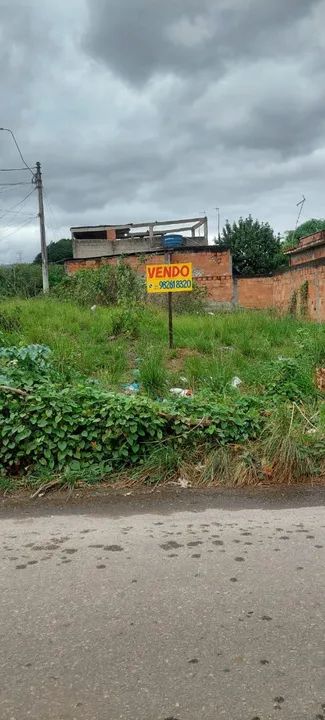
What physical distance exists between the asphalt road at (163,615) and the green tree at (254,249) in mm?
27814

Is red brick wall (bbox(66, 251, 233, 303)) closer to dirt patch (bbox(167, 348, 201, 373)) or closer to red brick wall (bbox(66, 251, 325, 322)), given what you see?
red brick wall (bbox(66, 251, 325, 322))

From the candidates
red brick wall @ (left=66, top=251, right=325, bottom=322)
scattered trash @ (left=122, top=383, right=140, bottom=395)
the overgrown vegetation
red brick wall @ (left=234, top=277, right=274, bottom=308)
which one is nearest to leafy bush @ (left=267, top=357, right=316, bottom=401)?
the overgrown vegetation

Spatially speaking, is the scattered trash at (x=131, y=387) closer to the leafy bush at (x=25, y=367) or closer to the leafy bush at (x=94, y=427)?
the leafy bush at (x=25, y=367)

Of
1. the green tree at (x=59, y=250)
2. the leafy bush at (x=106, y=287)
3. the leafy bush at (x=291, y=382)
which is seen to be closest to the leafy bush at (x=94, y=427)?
the leafy bush at (x=291, y=382)

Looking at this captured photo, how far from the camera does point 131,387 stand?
6.32 metres

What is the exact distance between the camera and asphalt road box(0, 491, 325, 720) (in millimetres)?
2070

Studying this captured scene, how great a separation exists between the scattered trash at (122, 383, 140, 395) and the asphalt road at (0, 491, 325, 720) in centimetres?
235

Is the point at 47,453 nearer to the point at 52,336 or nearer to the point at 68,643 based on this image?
the point at 68,643

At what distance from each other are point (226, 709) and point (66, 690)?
2.02ft

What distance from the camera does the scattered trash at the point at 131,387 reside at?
20.3 feet

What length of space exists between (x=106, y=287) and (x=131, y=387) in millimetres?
7442

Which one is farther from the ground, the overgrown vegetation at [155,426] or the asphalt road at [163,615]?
the overgrown vegetation at [155,426]

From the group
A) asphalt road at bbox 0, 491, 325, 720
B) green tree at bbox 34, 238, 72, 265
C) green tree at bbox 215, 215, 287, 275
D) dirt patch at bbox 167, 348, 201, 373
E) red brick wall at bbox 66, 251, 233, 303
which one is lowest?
asphalt road at bbox 0, 491, 325, 720

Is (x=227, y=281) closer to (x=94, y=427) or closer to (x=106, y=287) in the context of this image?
(x=106, y=287)
